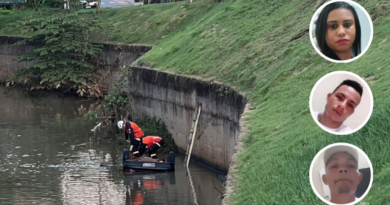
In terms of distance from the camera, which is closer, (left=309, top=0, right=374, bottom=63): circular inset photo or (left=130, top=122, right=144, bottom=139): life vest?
(left=309, top=0, right=374, bottom=63): circular inset photo

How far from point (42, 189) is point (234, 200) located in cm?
984

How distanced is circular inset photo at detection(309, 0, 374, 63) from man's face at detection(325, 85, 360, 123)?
0.89 feet

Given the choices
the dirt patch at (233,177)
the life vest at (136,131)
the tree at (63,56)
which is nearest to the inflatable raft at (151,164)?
the life vest at (136,131)

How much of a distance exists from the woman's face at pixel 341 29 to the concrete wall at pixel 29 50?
29582mm

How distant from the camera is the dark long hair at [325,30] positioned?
196 inches

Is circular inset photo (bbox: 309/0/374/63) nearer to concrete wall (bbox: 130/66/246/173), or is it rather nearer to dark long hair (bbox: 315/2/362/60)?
dark long hair (bbox: 315/2/362/60)

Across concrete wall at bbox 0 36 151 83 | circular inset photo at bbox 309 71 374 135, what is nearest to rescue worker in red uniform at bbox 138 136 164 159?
concrete wall at bbox 0 36 151 83

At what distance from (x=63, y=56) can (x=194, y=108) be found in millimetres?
18006

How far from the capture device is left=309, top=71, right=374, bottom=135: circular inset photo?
4905mm

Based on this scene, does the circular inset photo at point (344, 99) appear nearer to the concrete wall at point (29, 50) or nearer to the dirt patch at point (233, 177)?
the dirt patch at point (233, 177)

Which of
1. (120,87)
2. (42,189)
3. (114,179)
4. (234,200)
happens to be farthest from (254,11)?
(234,200)

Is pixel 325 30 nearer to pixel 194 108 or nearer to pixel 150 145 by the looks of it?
pixel 150 145

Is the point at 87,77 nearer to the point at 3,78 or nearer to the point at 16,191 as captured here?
the point at 3,78

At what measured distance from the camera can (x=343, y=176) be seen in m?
4.93
